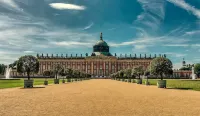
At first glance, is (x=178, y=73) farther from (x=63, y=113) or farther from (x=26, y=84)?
(x=63, y=113)

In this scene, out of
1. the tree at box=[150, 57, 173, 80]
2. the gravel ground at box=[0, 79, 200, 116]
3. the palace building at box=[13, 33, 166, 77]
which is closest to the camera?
the gravel ground at box=[0, 79, 200, 116]

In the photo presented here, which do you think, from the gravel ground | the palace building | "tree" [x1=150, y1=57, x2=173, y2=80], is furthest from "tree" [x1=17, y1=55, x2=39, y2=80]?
the palace building

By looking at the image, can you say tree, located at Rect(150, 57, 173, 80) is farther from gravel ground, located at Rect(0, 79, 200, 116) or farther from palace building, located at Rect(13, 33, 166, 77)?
palace building, located at Rect(13, 33, 166, 77)

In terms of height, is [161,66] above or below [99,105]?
above

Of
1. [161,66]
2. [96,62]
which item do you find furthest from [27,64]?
[96,62]

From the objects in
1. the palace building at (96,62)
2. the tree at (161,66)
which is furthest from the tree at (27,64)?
the palace building at (96,62)

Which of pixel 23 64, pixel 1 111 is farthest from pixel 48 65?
pixel 1 111

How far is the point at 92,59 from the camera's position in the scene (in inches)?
6688

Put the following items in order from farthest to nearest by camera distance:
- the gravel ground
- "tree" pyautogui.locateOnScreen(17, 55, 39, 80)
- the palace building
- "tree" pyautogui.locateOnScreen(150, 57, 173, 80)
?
the palace building < "tree" pyautogui.locateOnScreen(17, 55, 39, 80) < "tree" pyautogui.locateOnScreen(150, 57, 173, 80) < the gravel ground

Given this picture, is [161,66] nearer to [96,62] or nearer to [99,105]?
[99,105]

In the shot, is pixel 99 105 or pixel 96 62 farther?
pixel 96 62

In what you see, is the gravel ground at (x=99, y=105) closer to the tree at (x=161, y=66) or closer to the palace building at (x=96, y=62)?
the tree at (x=161, y=66)

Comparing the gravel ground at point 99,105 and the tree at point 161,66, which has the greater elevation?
the tree at point 161,66

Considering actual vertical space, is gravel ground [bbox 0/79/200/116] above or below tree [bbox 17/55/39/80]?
below
